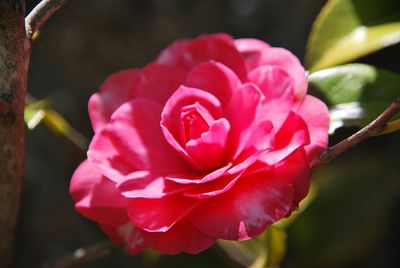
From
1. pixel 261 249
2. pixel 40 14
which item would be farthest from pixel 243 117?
pixel 261 249

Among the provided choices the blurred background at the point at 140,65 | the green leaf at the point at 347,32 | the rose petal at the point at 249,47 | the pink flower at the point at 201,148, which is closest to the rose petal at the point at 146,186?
the pink flower at the point at 201,148

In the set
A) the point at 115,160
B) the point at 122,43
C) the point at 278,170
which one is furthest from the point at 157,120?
the point at 122,43

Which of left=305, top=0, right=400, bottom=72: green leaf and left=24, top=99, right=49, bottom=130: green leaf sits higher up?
left=24, top=99, right=49, bottom=130: green leaf

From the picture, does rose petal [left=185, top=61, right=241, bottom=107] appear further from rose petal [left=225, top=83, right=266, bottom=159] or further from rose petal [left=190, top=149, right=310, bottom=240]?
rose petal [left=190, top=149, right=310, bottom=240]

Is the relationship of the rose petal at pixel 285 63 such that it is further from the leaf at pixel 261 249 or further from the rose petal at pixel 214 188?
the leaf at pixel 261 249

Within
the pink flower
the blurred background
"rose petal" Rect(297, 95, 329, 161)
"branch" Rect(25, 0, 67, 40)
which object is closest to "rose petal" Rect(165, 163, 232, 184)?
the pink flower

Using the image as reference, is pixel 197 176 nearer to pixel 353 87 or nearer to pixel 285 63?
pixel 285 63

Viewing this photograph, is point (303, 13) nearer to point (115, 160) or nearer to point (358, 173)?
point (358, 173)
